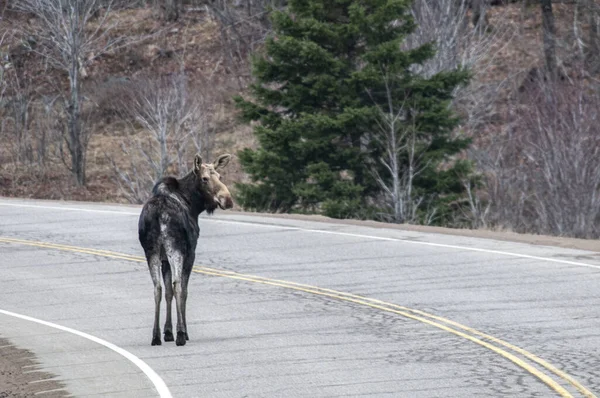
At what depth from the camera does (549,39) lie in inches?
1971

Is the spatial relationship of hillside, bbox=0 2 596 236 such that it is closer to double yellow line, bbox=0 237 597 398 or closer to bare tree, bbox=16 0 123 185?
bare tree, bbox=16 0 123 185

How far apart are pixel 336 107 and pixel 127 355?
22343mm

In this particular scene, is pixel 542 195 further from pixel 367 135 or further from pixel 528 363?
pixel 528 363

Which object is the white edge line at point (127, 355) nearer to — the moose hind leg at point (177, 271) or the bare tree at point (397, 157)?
the moose hind leg at point (177, 271)

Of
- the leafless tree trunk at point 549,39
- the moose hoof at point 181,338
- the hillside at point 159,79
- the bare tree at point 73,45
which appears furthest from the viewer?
the leafless tree trunk at point 549,39

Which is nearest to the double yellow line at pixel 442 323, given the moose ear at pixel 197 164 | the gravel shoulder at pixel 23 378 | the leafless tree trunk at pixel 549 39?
the moose ear at pixel 197 164

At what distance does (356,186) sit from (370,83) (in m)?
3.22

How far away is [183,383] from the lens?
37.6ft

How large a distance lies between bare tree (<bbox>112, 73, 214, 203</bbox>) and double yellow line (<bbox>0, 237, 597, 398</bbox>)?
18425mm

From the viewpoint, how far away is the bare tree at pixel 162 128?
134 feet

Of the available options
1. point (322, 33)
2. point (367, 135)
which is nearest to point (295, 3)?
point (322, 33)

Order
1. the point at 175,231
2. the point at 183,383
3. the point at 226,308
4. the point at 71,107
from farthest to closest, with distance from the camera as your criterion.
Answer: the point at 71,107 < the point at 226,308 < the point at 175,231 < the point at 183,383

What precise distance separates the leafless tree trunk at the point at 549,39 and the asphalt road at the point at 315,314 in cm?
2706

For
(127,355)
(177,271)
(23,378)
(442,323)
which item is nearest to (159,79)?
(442,323)
